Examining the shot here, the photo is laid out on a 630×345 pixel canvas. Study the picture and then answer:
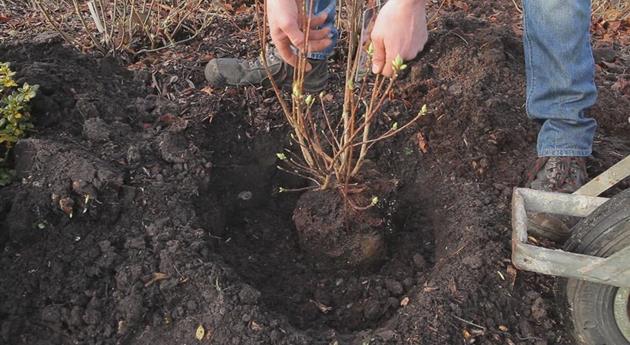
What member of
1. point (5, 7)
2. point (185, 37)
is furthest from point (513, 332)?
point (5, 7)

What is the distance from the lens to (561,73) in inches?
97.3

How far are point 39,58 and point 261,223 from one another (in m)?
1.52

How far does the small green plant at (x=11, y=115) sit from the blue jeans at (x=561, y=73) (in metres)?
2.22

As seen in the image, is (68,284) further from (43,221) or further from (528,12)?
(528,12)

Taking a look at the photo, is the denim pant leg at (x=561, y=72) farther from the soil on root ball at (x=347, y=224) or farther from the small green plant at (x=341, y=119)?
the soil on root ball at (x=347, y=224)

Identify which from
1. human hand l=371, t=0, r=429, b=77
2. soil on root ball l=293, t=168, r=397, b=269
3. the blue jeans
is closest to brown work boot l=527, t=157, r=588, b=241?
the blue jeans

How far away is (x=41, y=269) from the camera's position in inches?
87.7

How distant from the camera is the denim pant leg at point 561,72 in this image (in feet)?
7.86

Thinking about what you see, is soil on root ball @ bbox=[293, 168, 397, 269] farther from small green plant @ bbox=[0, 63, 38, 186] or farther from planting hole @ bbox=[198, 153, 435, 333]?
small green plant @ bbox=[0, 63, 38, 186]

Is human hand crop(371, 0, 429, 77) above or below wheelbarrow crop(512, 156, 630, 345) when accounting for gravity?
above

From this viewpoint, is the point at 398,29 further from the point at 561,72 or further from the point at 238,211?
the point at 238,211

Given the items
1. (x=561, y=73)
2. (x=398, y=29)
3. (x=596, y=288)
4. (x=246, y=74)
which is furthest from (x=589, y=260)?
(x=246, y=74)

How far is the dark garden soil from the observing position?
6.86 ft

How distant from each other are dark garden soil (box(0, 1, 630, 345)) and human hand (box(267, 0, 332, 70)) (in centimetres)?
79
